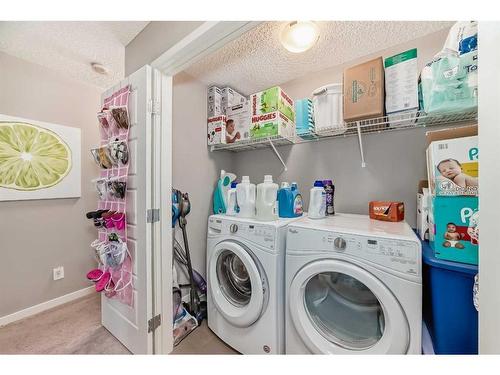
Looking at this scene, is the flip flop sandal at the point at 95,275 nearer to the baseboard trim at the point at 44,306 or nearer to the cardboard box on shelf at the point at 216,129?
the baseboard trim at the point at 44,306

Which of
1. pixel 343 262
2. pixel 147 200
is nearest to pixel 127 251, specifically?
pixel 147 200

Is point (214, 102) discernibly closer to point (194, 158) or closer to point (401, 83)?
point (194, 158)

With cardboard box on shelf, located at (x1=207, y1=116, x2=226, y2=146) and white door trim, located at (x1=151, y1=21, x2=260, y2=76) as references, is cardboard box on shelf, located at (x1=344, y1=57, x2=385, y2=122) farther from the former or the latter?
cardboard box on shelf, located at (x1=207, y1=116, x2=226, y2=146)

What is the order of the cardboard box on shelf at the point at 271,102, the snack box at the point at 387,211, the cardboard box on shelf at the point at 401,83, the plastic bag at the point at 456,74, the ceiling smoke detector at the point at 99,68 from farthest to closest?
the ceiling smoke detector at the point at 99,68, the cardboard box on shelf at the point at 271,102, the snack box at the point at 387,211, the cardboard box on shelf at the point at 401,83, the plastic bag at the point at 456,74

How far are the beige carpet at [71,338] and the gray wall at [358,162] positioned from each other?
1454 millimetres

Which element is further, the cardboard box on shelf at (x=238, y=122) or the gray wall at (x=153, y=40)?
the cardboard box on shelf at (x=238, y=122)

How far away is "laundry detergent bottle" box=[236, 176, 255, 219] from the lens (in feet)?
5.05

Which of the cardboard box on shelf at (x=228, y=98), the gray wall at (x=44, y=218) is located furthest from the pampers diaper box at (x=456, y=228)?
the gray wall at (x=44, y=218)

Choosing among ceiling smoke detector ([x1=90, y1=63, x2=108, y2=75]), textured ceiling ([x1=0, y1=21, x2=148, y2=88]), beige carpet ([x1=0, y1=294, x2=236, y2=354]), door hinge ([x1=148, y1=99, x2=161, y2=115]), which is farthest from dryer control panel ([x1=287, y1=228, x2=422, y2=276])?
ceiling smoke detector ([x1=90, y1=63, x2=108, y2=75])

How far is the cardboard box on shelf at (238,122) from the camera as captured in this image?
186cm

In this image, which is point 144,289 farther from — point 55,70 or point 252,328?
point 55,70

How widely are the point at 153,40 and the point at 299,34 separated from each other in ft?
3.10

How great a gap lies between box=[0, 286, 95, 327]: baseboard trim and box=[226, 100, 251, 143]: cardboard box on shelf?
7.32 feet
